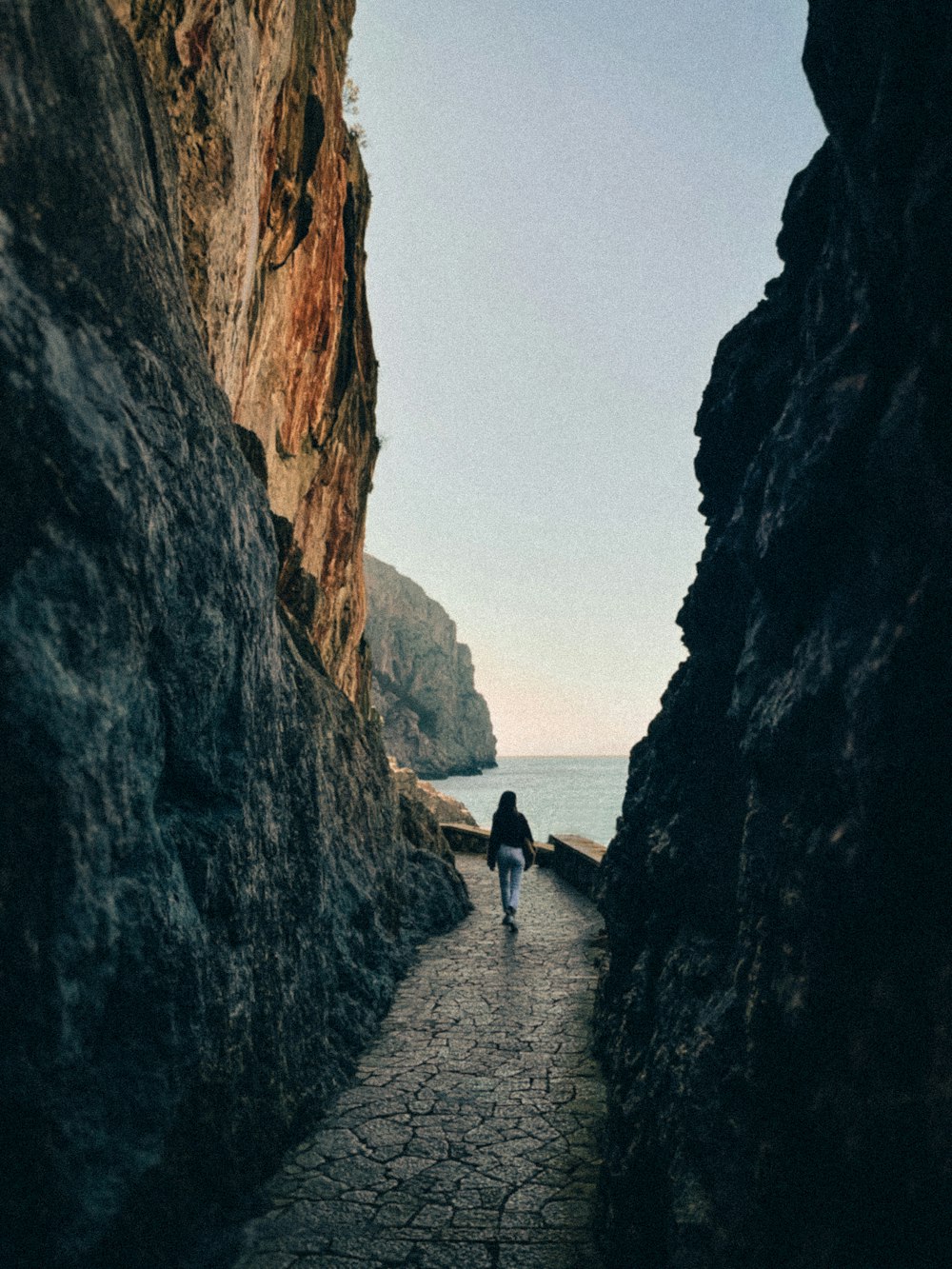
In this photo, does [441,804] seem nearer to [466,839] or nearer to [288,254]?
[466,839]

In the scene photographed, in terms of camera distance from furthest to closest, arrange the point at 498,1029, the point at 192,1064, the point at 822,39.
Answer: the point at 498,1029, the point at 192,1064, the point at 822,39

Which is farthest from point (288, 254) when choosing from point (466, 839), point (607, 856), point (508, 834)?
point (466, 839)

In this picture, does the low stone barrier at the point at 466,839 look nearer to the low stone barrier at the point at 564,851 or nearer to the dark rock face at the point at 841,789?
the low stone barrier at the point at 564,851

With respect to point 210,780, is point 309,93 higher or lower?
higher

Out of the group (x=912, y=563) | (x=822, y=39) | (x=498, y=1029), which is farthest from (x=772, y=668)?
(x=498, y=1029)

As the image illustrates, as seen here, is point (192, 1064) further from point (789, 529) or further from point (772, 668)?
point (789, 529)

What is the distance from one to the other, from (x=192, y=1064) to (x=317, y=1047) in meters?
2.08

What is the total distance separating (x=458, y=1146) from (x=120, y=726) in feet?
11.8

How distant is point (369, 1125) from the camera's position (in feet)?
16.9

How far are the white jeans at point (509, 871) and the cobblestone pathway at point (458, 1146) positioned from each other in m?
2.49

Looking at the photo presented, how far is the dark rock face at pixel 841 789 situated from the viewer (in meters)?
2.22

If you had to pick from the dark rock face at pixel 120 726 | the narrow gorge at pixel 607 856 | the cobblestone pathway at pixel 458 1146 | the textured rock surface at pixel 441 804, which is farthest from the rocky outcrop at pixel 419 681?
the dark rock face at pixel 120 726

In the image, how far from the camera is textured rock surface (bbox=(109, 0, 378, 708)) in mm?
7090

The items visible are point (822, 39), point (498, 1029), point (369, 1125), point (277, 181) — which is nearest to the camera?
point (822, 39)
